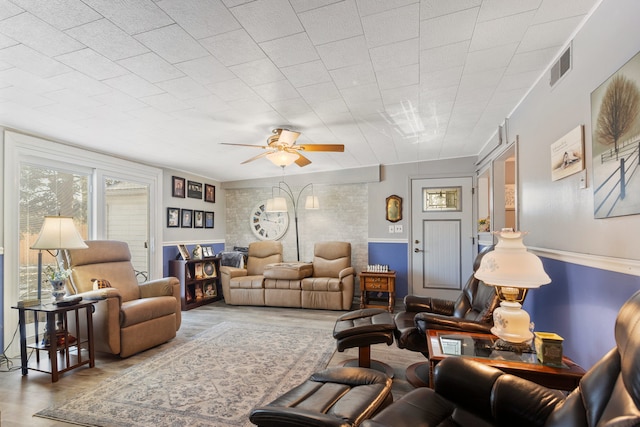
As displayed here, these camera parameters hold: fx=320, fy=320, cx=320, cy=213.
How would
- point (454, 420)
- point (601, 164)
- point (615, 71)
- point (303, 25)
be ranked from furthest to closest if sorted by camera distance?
point (303, 25), point (601, 164), point (615, 71), point (454, 420)

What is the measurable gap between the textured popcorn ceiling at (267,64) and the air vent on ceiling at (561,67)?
0.21 ft

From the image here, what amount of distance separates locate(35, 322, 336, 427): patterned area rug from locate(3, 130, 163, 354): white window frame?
5.38 feet

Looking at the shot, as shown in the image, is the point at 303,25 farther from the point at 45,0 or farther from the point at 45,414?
the point at 45,414

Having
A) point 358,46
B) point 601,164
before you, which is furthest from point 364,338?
point 358,46

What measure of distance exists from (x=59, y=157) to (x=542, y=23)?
4648 mm

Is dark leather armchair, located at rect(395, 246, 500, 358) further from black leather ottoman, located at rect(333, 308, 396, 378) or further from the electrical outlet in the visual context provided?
the electrical outlet

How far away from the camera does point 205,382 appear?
2551 millimetres

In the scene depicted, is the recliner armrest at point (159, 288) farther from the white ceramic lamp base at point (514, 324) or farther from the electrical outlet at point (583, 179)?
the electrical outlet at point (583, 179)

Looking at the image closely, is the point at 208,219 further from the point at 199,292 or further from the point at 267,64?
the point at 267,64

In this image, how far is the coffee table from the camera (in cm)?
153

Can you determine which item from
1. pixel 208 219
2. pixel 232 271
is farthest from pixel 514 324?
pixel 208 219

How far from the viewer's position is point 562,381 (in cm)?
152

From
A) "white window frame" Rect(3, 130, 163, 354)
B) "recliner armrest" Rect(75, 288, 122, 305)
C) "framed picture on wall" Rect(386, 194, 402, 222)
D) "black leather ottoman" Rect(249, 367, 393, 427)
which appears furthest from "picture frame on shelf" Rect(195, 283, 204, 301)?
"black leather ottoman" Rect(249, 367, 393, 427)

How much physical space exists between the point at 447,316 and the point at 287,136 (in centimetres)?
221
